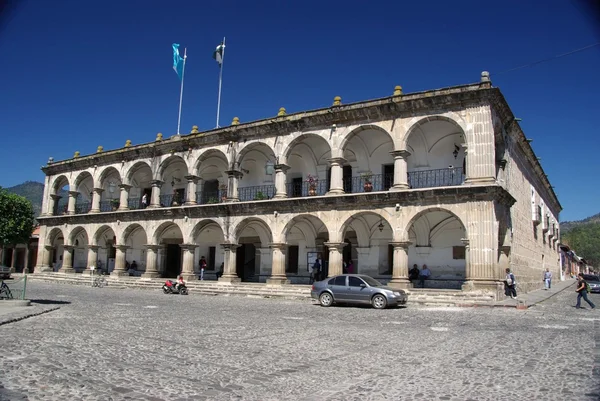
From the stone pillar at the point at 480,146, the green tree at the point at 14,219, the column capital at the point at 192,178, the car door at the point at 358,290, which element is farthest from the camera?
the green tree at the point at 14,219

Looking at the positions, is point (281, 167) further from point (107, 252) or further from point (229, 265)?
point (107, 252)

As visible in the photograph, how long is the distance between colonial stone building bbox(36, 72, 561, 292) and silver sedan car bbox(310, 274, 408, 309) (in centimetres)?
332

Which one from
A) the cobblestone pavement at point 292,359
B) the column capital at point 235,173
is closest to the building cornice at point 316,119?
the column capital at point 235,173

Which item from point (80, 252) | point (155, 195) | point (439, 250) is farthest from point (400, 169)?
point (80, 252)

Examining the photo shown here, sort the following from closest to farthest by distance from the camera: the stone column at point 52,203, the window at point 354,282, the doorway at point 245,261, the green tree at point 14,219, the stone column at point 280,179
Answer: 1. the window at point 354,282
2. the stone column at point 280,179
3. the doorway at point 245,261
4. the green tree at point 14,219
5. the stone column at point 52,203

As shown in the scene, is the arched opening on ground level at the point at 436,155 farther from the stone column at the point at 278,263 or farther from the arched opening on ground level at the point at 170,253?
the arched opening on ground level at the point at 170,253

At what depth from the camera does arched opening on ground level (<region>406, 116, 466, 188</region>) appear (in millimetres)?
22328

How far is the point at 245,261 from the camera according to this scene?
29375 millimetres

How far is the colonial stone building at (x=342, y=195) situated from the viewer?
19.4 m

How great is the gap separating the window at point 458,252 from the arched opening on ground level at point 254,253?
978 cm

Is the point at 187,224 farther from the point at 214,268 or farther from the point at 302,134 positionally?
the point at 302,134

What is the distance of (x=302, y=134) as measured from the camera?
23.7 meters

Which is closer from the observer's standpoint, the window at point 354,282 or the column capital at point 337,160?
the window at point 354,282

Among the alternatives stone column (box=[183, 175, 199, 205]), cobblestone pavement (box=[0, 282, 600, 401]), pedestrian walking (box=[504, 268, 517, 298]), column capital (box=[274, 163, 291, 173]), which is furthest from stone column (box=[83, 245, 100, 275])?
pedestrian walking (box=[504, 268, 517, 298])
